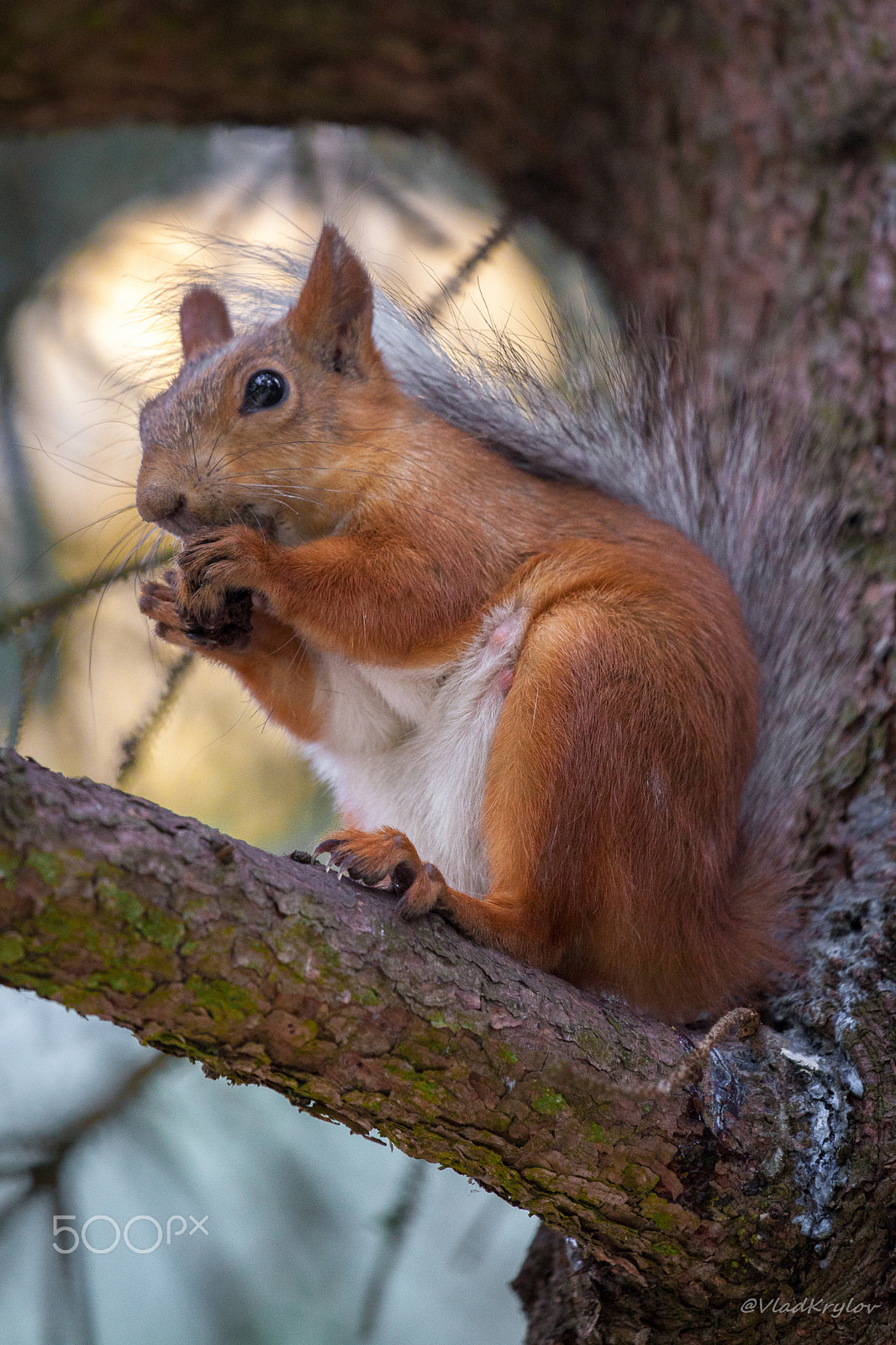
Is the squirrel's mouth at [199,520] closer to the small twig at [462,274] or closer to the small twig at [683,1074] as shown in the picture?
the small twig at [462,274]

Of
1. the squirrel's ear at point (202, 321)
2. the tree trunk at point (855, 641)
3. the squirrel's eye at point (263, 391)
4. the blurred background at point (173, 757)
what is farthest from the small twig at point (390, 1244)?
the squirrel's ear at point (202, 321)

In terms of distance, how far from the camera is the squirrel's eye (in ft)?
5.17

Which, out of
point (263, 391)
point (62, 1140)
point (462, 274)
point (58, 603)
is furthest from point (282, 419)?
point (62, 1140)

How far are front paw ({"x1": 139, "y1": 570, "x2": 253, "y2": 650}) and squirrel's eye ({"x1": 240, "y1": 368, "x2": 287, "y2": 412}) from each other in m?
0.28

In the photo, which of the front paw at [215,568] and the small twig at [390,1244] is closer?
the front paw at [215,568]

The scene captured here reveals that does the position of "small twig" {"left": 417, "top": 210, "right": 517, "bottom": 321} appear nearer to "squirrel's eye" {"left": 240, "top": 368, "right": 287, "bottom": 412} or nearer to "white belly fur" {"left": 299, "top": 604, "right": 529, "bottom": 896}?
"squirrel's eye" {"left": 240, "top": 368, "right": 287, "bottom": 412}

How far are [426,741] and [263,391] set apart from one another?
22.3 inches

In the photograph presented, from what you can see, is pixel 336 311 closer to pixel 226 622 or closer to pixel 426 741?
pixel 226 622

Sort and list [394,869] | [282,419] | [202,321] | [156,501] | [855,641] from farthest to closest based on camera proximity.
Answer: [202,321] → [855,641] → [282,419] → [156,501] → [394,869]

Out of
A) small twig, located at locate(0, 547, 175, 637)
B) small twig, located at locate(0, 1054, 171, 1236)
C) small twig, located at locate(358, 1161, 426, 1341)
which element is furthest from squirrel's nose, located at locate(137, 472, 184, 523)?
small twig, located at locate(358, 1161, 426, 1341)

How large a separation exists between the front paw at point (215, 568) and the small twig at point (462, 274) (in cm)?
71

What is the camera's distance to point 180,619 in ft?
4.72

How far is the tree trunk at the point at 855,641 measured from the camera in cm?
106

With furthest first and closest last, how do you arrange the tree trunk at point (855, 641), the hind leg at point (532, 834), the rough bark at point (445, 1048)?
the hind leg at point (532, 834) < the tree trunk at point (855, 641) < the rough bark at point (445, 1048)
